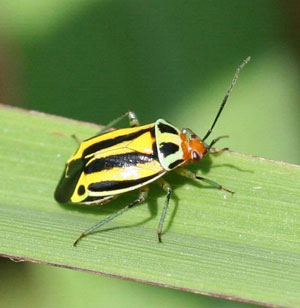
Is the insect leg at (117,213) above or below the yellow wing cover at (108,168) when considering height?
below

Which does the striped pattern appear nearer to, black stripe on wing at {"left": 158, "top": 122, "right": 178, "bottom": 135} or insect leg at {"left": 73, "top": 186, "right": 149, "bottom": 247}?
black stripe on wing at {"left": 158, "top": 122, "right": 178, "bottom": 135}

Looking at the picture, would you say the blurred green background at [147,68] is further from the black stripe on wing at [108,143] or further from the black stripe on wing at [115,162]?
the black stripe on wing at [115,162]

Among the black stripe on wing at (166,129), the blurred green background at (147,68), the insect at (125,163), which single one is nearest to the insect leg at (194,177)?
the insect at (125,163)

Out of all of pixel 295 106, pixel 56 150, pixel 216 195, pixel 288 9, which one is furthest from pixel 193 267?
pixel 288 9

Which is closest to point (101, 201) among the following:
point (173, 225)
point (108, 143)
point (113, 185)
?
point (113, 185)

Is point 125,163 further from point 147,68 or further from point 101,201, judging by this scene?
point 147,68
